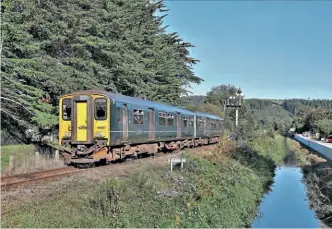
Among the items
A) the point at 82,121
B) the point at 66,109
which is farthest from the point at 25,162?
the point at 82,121

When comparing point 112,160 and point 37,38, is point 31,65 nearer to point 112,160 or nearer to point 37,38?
point 37,38

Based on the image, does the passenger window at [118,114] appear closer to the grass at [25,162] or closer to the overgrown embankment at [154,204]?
the overgrown embankment at [154,204]

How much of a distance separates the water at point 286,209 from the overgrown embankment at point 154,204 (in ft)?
2.23

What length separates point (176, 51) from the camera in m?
49.8

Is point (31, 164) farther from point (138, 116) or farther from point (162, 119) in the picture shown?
point (162, 119)

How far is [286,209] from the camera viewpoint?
1948 centimetres

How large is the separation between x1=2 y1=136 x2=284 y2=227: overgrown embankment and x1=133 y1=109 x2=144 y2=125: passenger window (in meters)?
3.18

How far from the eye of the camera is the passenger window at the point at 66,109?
1729 cm

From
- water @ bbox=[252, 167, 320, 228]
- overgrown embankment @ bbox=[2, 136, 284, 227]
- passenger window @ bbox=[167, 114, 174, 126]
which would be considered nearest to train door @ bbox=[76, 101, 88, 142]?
overgrown embankment @ bbox=[2, 136, 284, 227]

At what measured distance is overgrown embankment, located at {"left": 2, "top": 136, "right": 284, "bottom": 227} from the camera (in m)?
8.70

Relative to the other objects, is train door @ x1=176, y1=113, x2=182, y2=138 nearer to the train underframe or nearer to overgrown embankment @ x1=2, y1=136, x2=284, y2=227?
the train underframe

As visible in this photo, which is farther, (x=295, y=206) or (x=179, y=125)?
(x=179, y=125)

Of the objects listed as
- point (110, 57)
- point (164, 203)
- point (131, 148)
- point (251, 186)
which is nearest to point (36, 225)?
point (164, 203)

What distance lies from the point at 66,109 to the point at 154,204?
7836mm
